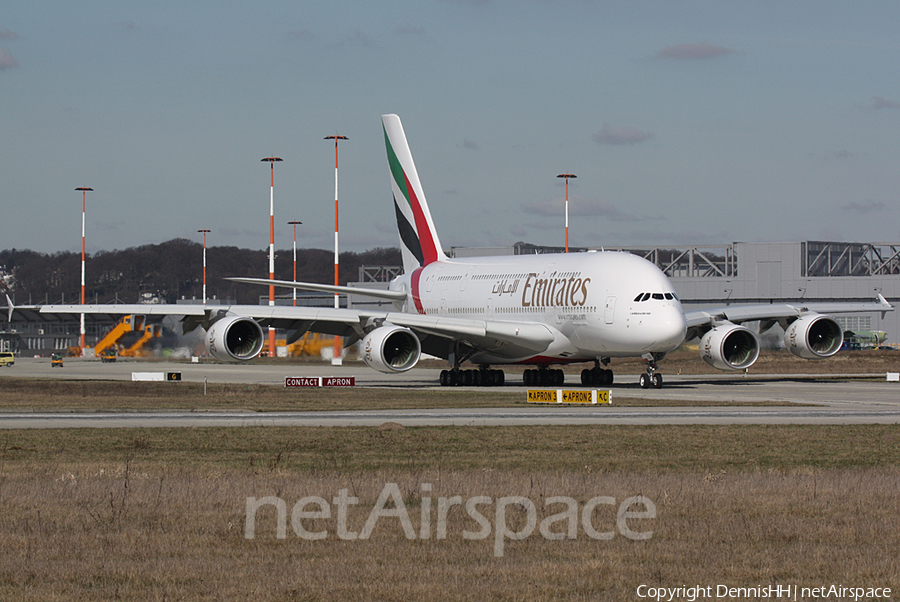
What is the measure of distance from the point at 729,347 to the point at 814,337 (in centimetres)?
597

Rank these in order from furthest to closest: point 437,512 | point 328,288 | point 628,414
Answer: point 328,288
point 628,414
point 437,512

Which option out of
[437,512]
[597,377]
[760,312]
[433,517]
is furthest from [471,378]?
[433,517]

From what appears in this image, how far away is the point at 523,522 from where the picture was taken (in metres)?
12.6

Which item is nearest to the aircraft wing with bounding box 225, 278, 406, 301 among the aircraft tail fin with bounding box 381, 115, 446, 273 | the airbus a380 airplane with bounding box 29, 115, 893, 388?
the airbus a380 airplane with bounding box 29, 115, 893, 388

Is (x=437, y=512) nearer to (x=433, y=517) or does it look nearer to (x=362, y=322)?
(x=433, y=517)

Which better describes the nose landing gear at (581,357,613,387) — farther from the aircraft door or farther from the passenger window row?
the passenger window row

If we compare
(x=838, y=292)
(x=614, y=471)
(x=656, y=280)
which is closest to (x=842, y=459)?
(x=614, y=471)

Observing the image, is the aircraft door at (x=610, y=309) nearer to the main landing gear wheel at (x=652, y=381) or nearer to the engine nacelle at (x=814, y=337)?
the main landing gear wheel at (x=652, y=381)

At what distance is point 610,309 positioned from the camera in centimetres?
4038

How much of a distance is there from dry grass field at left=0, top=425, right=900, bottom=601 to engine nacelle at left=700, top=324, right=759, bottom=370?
68.9 ft

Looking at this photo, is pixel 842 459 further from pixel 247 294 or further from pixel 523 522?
pixel 247 294

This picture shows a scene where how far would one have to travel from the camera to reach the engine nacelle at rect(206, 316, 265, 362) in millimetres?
42531

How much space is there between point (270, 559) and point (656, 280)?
3132 cm

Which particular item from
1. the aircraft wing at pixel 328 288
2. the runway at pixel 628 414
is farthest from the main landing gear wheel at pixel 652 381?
the aircraft wing at pixel 328 288
